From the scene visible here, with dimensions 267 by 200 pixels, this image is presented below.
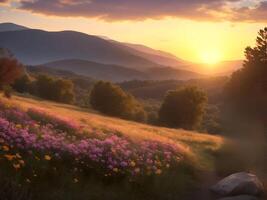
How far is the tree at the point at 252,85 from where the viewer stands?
51344 millimetres

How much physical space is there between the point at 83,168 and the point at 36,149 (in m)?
1.99

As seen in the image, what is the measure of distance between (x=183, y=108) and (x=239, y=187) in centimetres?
5187

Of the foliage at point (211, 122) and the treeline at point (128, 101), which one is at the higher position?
the treeline at point (128, 101)

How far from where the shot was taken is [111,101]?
78.4m

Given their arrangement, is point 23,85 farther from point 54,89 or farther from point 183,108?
point 183,108

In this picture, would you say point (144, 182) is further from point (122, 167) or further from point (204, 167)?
point (204, 167)

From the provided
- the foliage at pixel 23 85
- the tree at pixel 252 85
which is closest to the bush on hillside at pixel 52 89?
the foliage at pixel 23 85

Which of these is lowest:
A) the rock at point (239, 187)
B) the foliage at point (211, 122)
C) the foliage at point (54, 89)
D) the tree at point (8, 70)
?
the foliage at point (211, 122)

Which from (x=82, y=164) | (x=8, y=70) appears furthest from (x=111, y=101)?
(x=82, y=164)

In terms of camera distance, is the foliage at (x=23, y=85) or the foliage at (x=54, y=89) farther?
the foliage at (x=23, y=85)

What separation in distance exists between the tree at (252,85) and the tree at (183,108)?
17987 millimetres

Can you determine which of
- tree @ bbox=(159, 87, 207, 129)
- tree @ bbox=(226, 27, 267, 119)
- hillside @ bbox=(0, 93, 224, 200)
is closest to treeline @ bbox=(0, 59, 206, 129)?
tree @ bbox=(159, 87, 207, 129)

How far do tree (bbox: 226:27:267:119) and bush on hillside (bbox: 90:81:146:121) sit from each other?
26430mm

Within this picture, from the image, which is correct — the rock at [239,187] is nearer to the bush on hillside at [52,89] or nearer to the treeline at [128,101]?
the treeline at [128,101]
